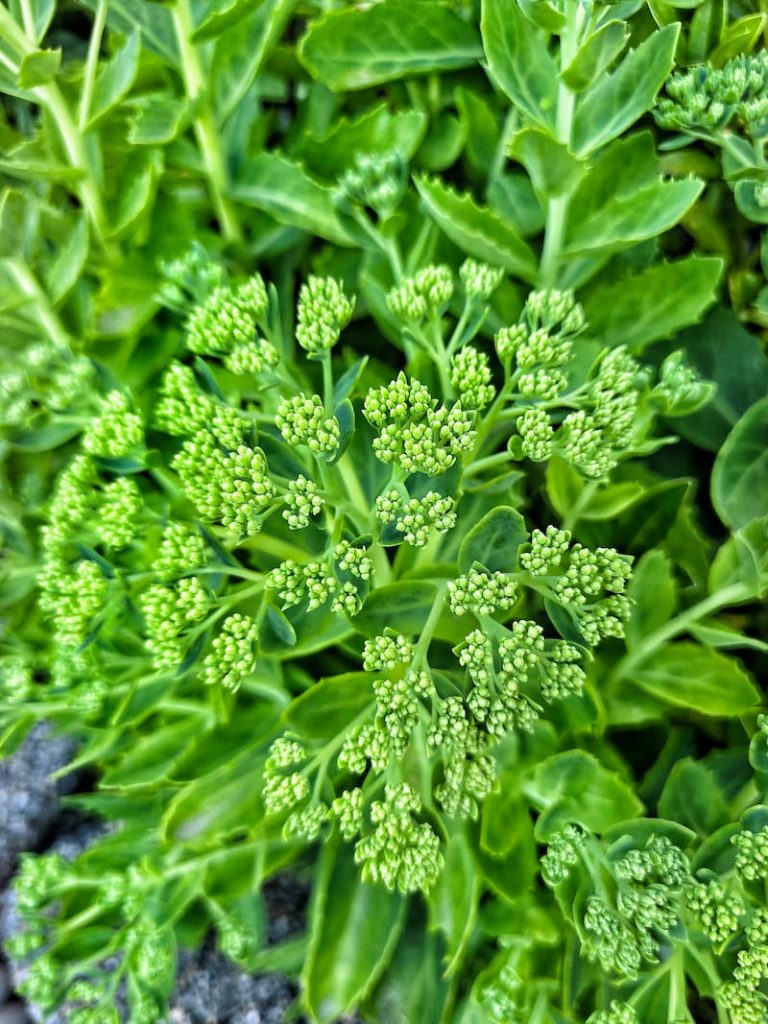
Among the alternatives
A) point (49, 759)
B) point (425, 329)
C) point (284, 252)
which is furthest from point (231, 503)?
point (49, 759)

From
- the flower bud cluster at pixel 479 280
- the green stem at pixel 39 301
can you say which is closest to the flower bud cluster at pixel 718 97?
the flower bud cluster at pixel 479 280

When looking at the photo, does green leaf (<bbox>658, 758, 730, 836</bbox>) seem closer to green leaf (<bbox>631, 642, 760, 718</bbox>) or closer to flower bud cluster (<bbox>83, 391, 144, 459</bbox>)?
green leaf (<bbox>631, 642, 760, 718</bbox>)

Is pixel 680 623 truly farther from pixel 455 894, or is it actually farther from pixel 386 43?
pixel 386 43

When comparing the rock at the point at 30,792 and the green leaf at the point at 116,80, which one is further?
the rock at the point at 30,792

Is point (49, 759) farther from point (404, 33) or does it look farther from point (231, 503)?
point (404, 33)

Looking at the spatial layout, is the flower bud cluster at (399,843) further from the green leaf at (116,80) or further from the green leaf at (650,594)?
the green leaf at (116,80)

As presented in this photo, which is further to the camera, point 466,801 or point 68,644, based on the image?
point 68,644

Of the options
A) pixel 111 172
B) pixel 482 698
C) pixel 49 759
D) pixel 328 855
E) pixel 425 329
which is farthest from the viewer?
pixel 49 759
